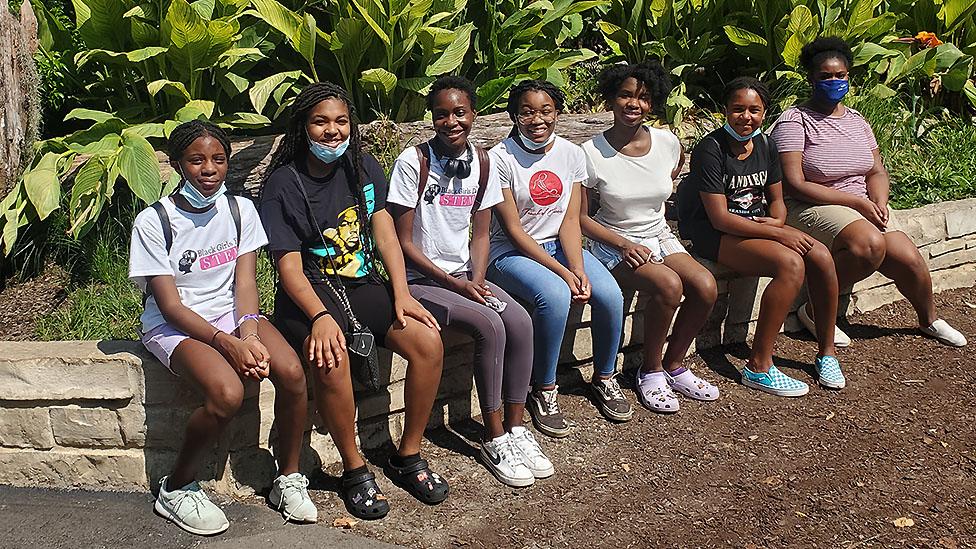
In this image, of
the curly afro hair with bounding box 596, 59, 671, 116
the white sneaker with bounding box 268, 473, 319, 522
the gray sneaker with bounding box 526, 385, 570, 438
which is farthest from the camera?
the curly afro hair with bounding box 596, 59, 671, 116

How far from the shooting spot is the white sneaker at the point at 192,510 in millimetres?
3701

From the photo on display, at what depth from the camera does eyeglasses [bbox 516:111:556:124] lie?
4695 millimetres

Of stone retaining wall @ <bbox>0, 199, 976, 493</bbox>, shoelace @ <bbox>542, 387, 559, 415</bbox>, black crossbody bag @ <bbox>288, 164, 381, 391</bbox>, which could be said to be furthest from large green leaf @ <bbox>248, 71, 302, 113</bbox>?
shoelace @ <bbox>542, 387, 559, 415</bbox>

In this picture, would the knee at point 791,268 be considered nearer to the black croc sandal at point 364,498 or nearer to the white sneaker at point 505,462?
the white sneaker at point 505,462

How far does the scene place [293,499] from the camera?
386 centimetres

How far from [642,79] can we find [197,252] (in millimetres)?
2248

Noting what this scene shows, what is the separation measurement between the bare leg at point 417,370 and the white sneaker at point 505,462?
340 mm

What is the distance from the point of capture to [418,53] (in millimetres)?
6895

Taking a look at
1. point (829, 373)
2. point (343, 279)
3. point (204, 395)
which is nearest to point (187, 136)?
point (343, 279)

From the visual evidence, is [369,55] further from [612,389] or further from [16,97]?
[612,389]

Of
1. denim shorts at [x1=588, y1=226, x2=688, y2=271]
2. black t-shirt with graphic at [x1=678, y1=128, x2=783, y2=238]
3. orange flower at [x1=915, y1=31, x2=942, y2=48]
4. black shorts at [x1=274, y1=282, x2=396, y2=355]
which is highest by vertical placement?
orange flower at [x1=915, y1=31, x2=942, y2=48]

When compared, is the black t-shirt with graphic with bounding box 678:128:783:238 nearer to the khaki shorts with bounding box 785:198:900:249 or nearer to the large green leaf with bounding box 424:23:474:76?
the khaki shorts with bounding box 785:198:900:249

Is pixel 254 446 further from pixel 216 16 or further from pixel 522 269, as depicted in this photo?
pixel 216 16

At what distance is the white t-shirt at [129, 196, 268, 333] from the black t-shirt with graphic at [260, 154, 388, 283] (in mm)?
87
